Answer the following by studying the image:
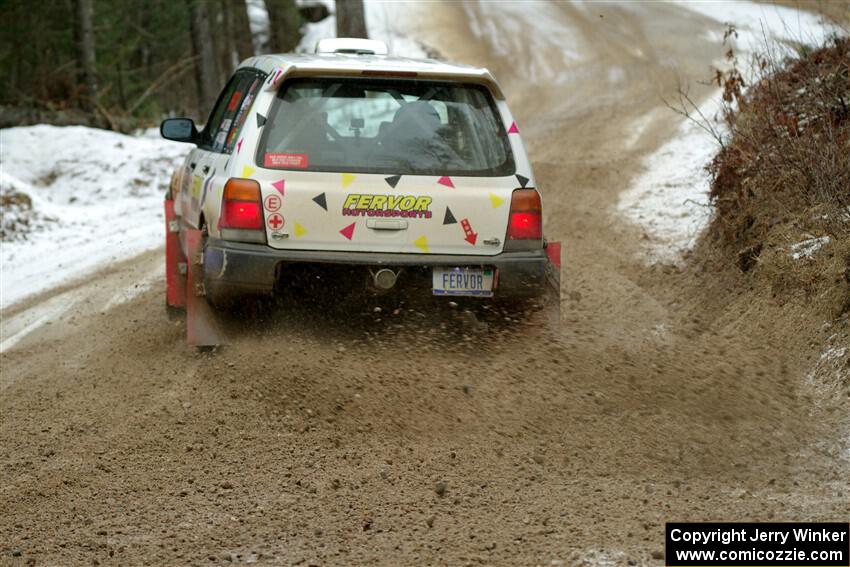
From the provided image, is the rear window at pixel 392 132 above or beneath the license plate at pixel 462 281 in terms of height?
above

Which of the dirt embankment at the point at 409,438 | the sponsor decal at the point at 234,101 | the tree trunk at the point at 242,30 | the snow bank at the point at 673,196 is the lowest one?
the tree trunk at the point at 242,30

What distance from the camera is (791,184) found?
7.29m

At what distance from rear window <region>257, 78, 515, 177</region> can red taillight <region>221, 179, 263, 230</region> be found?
175mm

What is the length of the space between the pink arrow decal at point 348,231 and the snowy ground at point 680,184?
3698 mm

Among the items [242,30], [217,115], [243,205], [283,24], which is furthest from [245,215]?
[242,30]

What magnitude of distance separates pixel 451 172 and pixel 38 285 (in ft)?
19.5

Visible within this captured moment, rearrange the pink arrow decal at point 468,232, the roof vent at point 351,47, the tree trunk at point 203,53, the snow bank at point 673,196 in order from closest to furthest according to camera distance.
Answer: the pink arrow decal at point 468,232, the roof vent at point 351,47, the snow bank at point 673,196, the tree trunk at point 203,53

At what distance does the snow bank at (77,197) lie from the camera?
446 inches

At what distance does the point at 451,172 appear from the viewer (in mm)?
5914

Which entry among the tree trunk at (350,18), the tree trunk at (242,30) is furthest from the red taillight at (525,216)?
the tree trunk at (242,30)

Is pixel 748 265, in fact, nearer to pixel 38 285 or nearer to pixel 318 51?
pixel 318 51

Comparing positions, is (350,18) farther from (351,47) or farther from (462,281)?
(462,281)

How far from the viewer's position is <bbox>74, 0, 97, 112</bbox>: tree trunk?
1983 centimetres

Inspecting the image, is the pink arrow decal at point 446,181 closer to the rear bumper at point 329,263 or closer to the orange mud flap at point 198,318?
the rear bumper at point 329,263
